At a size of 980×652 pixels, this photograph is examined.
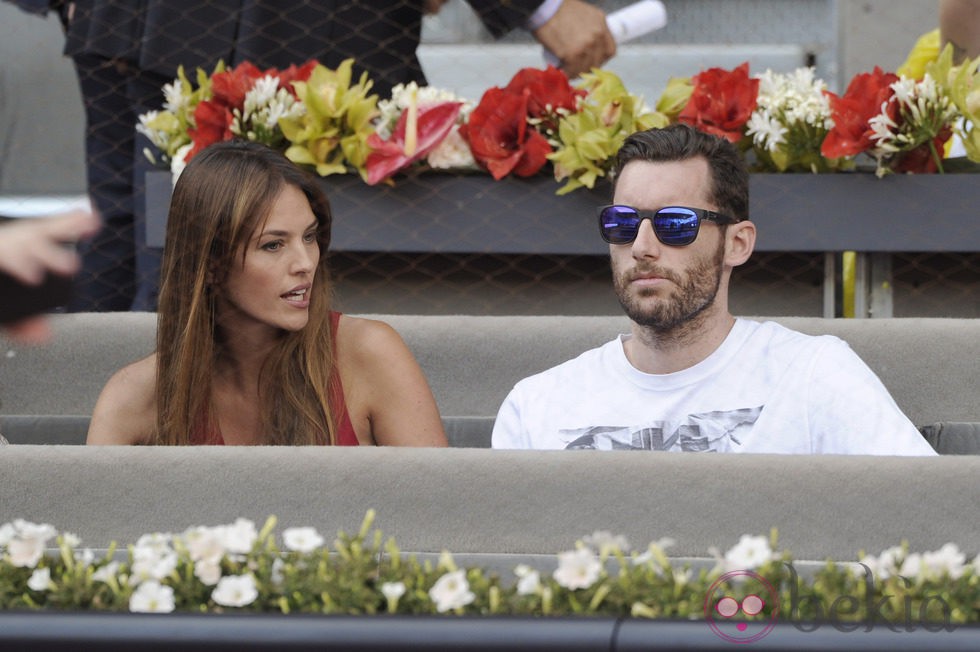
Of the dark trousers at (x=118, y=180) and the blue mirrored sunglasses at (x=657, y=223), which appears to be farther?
the dark trousers at (x=118, y=180)

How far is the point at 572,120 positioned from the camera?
269cm

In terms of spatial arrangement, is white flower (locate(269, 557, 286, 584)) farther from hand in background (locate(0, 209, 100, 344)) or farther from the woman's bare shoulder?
the woman's bare shoulder

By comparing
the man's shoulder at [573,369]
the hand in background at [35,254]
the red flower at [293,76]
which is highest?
the red flower at [293,76]

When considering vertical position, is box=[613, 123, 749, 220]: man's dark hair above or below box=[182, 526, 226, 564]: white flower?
above

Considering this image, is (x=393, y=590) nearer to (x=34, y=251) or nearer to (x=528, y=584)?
(x=528, y=584)

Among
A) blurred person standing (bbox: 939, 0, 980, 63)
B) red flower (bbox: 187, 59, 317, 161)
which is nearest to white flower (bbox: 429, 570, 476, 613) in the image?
red flower (bbox: 187, 59, 317, 161)

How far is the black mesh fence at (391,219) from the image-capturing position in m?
2.73

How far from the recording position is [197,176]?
7.48 ft

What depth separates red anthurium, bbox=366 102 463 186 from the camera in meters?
2.68

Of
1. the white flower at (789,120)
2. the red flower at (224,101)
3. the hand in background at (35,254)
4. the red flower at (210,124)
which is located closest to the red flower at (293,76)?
the red flower at (224,101)

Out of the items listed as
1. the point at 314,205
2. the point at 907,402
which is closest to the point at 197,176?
the point at 314,205

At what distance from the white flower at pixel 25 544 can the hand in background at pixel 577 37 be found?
1918mm

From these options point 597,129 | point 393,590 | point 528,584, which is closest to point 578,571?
point 528,584

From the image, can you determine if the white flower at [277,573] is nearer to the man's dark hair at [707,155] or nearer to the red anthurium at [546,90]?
the man's dark hair at [707,155]
